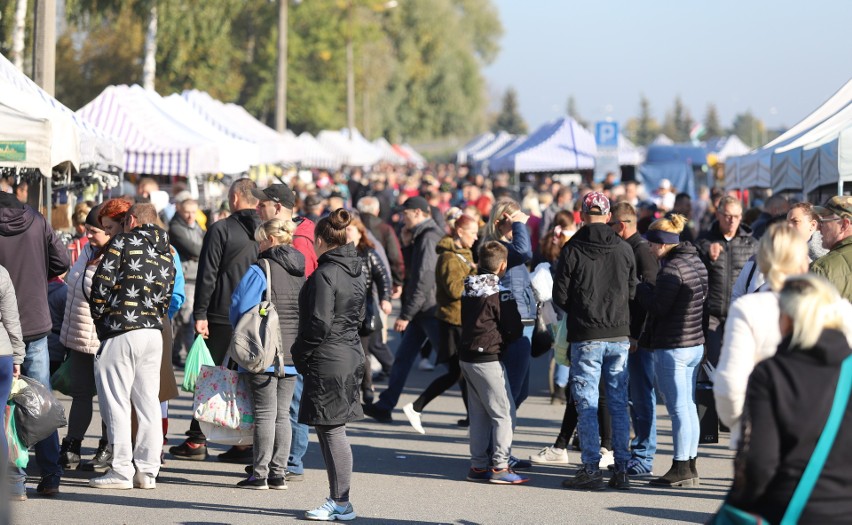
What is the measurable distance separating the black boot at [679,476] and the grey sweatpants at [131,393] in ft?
10.7

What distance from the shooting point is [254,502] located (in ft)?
24.7

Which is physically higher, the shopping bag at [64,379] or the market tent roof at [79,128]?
the market tent roof at [79,128]

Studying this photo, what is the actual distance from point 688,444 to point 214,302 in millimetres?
3339

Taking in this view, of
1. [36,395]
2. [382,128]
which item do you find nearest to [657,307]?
[36,395]

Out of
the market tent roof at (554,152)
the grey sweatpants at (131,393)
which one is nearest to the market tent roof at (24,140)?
the grey sweatpants at (131,393)

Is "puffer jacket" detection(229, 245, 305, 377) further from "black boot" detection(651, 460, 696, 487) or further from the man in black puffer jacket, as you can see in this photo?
the man in black puffer jacket

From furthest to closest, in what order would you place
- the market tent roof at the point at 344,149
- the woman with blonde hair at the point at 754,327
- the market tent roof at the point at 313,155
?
the market tent roof at the point at 344,149
the market tent roof at the point at 313,155
the woman with blonde hair at the point at 754,327

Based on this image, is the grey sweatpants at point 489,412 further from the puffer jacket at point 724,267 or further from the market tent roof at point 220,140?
the market tent roof at point 220,140

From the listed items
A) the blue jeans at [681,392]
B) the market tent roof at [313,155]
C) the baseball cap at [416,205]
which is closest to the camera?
the blue jeans at [681,392]

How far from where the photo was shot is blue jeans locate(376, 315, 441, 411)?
1057cm

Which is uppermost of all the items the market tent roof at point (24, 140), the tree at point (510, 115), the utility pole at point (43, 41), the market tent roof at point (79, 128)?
the tree at point (510, 115)

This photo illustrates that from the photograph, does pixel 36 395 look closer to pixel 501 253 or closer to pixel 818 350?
pixel 501 253

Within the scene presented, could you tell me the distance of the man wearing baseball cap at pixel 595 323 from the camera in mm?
7871

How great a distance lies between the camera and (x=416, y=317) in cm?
1070
